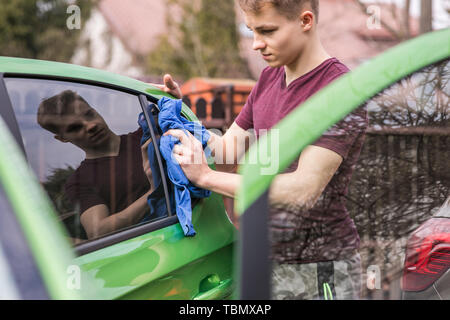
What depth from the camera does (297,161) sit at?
115 cm

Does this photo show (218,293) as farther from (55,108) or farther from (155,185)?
(55,108)

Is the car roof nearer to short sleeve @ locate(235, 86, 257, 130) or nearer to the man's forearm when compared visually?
short sleeve @ locate(235, 86, 257, 130)

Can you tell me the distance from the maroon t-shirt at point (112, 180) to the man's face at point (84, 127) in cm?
7

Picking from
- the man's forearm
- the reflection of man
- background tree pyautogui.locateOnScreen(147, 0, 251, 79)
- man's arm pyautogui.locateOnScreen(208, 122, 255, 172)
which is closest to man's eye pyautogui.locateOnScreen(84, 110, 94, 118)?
the reflection of man

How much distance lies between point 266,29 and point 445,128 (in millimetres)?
728

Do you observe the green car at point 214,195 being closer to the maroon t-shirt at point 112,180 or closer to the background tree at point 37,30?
the maroon t-shirt at point 112,180

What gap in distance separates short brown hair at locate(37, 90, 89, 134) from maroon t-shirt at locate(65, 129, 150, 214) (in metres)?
0.19

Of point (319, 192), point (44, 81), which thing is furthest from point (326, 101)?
point (44, 81)

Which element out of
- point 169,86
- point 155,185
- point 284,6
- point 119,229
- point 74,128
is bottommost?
point 119,229

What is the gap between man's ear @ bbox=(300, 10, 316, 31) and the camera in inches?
72.0

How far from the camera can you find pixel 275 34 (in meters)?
1.83

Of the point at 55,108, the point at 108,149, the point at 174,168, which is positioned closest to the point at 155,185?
the point at 174,168

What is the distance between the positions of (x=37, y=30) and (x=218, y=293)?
64.5 feet

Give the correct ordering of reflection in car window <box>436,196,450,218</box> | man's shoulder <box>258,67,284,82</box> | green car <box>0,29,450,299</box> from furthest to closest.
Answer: man's shoulder <box>258,67,284,82</box>, reflection in car window <box>436,196,450,218</box>, green car <box>0,29,450,299</box>
